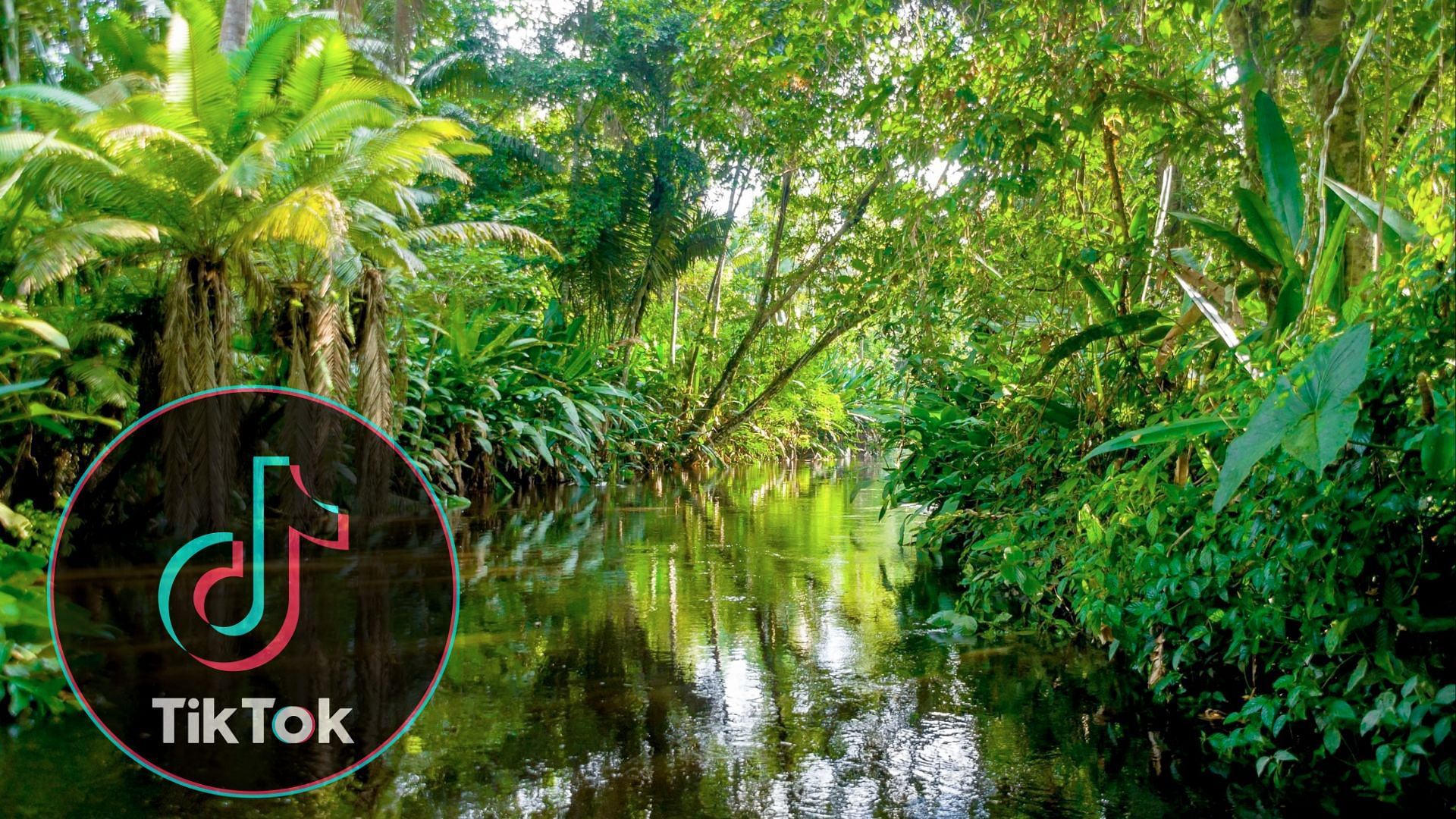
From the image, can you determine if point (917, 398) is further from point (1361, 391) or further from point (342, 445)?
point (1361, 391)

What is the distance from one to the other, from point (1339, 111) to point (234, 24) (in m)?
9.12

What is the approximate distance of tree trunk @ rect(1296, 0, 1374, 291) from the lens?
3104 millimetres

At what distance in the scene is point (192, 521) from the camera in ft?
21.0

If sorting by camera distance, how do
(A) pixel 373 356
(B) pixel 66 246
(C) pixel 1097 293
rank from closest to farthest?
1. (C) pixel 1097 293
2. (B) pixel 66 246
3. (A) pixel 373 356

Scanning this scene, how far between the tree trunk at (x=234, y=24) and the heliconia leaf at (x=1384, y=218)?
9.03 metres

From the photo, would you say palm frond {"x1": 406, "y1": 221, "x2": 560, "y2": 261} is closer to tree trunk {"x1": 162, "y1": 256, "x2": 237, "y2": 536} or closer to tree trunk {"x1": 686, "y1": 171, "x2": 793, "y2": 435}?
tree trunk {"x1": 686, "y1": 171, "x2": 793, "y2": 435}

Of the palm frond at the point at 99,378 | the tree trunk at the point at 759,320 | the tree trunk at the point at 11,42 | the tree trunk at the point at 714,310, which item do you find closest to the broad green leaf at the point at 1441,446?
the palm frond at the point at 99,378

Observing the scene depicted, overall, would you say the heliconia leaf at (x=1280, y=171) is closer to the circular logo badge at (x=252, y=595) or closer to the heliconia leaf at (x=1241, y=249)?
the heliconia leaf at (x=1241, y=249)

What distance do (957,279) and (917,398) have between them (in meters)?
2.57

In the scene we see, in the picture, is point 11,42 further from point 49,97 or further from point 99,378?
point 99,378

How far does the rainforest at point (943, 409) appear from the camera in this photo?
2.34m

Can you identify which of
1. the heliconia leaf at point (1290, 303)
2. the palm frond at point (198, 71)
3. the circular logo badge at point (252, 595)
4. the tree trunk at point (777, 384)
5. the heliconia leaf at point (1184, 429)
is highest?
the palm frond at point (198, 71)

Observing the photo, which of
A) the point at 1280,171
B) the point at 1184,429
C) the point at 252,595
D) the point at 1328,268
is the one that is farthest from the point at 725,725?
the point at 252,595

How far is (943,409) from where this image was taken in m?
6.64
